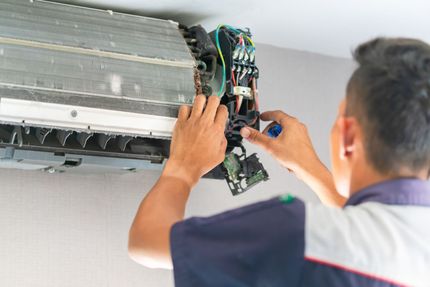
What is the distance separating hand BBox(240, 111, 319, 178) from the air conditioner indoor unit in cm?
6

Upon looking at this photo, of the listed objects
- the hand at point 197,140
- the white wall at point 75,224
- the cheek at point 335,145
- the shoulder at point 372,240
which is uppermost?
the cheek at point 335,145

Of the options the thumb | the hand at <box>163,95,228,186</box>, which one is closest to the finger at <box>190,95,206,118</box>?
the hand at <box>163,95,228,186</box>

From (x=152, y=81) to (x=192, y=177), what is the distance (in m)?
0.39

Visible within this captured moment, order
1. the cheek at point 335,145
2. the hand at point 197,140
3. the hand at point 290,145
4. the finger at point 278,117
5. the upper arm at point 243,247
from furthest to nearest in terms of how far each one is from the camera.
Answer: the finger at point 278,117 → the hand at point 290,145 → the hand at point 197,140 → the cheek at point 335,145 → the upper arm at point 243,247

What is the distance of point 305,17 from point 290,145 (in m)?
0.58

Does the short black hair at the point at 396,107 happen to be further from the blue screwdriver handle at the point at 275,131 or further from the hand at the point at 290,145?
the blue screwdriver handle at the point at 275,131

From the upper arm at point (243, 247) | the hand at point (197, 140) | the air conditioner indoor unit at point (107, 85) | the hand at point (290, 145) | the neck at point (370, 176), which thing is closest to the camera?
the upper arm at point (243, 247)

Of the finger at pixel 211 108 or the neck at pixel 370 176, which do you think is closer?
the neck at pixel 370 176

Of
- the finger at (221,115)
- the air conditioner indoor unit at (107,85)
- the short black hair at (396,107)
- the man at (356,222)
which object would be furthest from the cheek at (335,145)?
the air conditioner indoor unit at (107,85)

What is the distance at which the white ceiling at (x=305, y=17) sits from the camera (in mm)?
2164

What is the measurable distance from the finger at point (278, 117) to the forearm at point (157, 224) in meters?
0.61

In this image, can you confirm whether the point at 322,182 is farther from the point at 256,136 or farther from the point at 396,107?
the point at 396,107

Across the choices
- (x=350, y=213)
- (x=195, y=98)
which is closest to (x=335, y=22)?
(x=195, y=98)

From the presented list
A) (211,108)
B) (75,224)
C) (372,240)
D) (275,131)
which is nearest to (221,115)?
(211,108)
